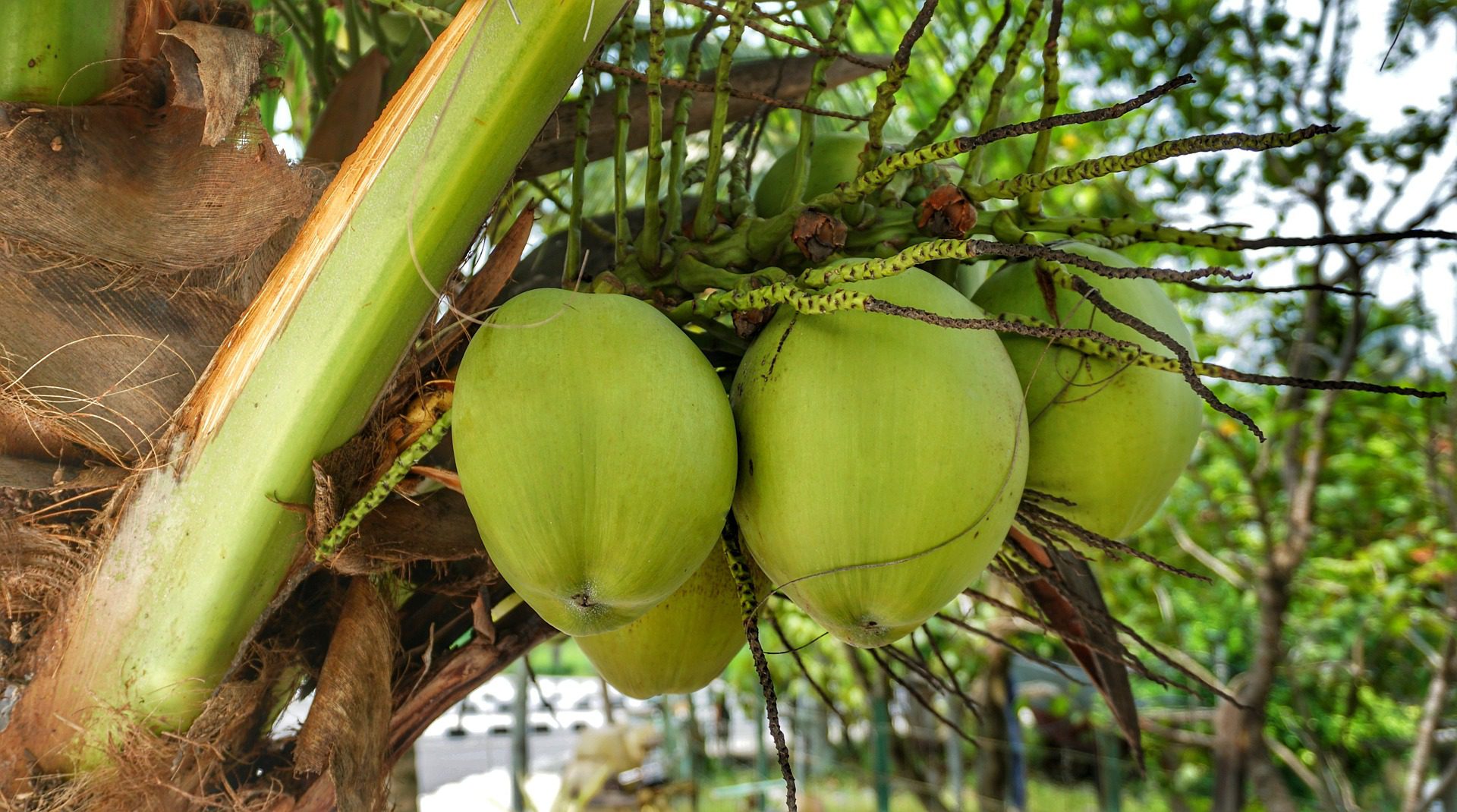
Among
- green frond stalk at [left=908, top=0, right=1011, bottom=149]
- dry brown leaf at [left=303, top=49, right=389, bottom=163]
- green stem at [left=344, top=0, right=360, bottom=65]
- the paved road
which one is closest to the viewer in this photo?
green frond stalk at [left=908, top=0, right=1011, bottom=149]

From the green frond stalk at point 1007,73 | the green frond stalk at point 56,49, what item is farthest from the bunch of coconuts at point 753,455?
the green frond stalk at point 56,49

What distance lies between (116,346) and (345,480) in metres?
0.24

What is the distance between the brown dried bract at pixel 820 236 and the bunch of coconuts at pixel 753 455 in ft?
0.26

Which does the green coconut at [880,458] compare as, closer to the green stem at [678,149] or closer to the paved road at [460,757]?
the green stem at [678,149]

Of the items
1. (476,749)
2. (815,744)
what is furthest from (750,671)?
(476,749)

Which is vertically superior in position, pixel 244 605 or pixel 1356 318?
pixel 1356 318

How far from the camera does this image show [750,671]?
20.9 ft

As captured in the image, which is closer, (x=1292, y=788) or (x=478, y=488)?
(x=478, y=488)

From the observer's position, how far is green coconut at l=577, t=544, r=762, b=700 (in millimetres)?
907

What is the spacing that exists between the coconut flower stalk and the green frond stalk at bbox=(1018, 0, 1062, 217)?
336 mm

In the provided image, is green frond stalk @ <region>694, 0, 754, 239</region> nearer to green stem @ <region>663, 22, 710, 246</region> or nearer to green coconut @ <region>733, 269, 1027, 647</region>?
green stem @ <region>663, 22, 710, 246</region>

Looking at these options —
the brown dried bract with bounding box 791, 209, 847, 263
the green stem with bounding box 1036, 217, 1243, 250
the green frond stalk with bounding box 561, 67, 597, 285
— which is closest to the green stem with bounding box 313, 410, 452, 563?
the green frond stalk with bounding box 561, 67, 597, 285

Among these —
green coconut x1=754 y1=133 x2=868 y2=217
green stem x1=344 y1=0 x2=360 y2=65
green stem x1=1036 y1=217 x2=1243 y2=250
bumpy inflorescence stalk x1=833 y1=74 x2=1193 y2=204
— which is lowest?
green stem x1=1036 y1=217 x2=1243 y2=250

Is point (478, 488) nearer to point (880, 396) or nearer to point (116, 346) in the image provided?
point (880, 396)
